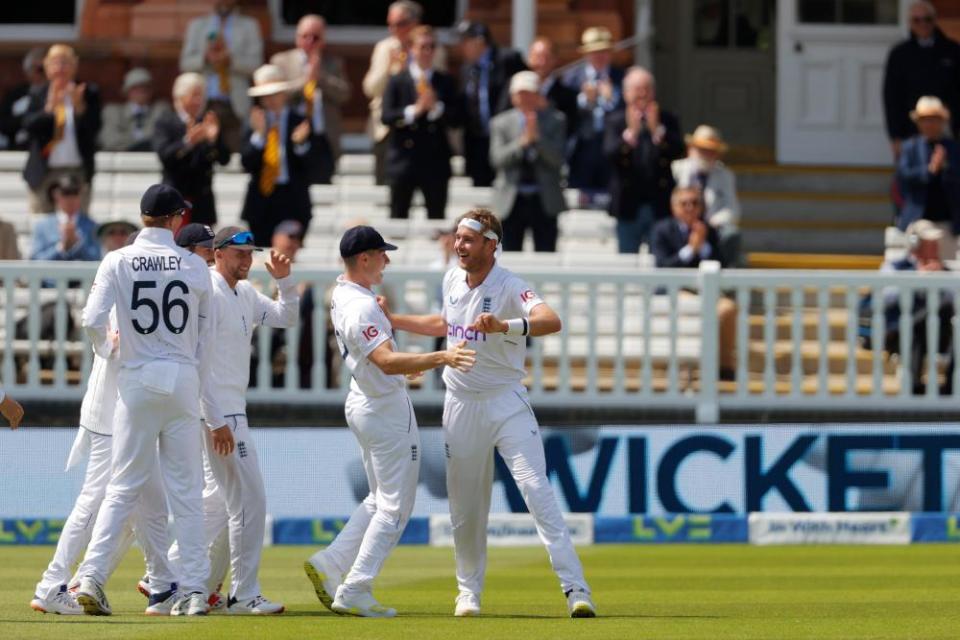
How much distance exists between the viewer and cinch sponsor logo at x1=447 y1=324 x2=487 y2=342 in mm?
10250

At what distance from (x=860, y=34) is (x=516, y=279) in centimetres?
1120

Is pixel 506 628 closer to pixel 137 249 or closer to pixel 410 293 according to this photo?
pixel 137 249

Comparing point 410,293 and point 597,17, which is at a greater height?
point 597,17

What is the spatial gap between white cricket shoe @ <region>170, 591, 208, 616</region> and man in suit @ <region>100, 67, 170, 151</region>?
32.9ft

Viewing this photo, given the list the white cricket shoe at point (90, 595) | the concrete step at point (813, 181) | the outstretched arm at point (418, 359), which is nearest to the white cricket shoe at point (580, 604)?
the outstretched arm at point (418, 359)

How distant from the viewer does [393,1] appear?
21.6 meters

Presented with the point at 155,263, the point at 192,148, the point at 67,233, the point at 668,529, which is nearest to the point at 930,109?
the point at 668,529

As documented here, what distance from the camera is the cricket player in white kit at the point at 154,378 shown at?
1000 cm

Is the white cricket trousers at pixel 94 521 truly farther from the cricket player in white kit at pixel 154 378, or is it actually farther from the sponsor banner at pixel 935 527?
the sponsor banner at pixel 935 527

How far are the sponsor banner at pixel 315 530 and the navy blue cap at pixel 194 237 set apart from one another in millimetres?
4688

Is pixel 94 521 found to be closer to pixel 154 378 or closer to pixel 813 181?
pixel 154 378

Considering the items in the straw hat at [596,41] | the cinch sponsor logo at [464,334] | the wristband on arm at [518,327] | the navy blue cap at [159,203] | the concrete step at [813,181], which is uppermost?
the straw hat at [596,41]

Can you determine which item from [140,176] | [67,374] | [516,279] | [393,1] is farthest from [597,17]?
[516,279]

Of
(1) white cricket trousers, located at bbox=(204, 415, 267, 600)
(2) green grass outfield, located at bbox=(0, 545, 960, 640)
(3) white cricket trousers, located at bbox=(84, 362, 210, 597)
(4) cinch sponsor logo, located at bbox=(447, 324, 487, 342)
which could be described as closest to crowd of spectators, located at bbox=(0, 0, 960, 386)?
(2) green grass outfield, located at bbox=(0, 545, 960, 640)
